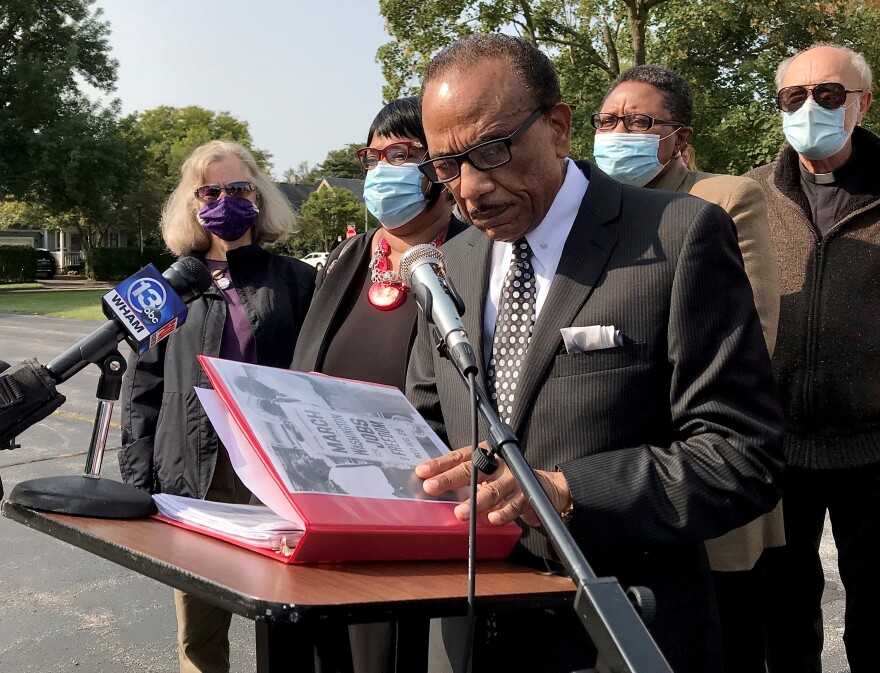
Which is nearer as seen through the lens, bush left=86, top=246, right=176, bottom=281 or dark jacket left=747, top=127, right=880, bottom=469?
dark jacket left=747, top=127, right=880, bottom=469

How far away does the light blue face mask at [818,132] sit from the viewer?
361cm

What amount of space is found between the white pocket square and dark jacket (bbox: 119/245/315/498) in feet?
6.93

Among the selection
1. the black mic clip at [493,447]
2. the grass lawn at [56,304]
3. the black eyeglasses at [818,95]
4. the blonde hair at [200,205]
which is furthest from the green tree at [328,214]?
the black mic clip at [493,447]

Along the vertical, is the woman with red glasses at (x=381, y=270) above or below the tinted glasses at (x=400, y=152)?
below

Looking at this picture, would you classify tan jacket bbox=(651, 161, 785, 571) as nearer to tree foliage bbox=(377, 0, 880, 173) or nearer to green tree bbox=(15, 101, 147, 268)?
tree foliage bbox=(377, 0, 880, 173)

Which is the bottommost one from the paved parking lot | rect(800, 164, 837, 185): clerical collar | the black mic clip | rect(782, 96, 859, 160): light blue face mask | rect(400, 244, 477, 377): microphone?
the paved parking lot

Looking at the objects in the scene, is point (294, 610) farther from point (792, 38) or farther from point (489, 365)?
point (792, 38)

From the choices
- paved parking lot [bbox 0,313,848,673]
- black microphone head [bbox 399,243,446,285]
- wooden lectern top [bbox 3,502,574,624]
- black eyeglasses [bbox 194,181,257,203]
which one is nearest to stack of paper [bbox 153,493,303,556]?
wooden lectern top [bbox 3,502,574,624]

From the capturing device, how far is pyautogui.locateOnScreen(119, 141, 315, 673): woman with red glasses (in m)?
3.62

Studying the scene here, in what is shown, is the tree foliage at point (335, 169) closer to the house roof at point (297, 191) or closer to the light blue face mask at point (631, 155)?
the house roof at point (297, 191)

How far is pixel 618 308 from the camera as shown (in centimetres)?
184

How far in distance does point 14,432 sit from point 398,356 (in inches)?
62.9

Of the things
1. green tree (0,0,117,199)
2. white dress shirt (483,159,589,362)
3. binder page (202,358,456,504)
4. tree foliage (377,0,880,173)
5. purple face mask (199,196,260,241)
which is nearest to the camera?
binder page (202,358,456,504)

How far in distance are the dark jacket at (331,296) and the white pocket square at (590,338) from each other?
146 cm
